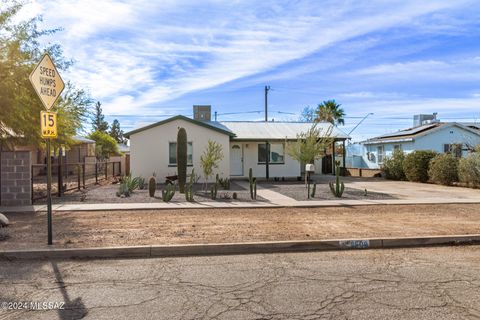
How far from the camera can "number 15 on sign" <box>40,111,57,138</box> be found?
7.27 metres

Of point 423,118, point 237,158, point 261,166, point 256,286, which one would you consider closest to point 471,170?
point 261,166

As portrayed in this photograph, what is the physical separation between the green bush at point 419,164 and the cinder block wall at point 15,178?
20.3 m

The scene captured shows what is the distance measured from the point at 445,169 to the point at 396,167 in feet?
16.5

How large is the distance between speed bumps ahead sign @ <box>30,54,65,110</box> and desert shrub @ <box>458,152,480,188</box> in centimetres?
1893

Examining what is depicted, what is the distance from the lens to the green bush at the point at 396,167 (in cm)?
2622

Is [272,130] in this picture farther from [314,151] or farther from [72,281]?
[72,281]

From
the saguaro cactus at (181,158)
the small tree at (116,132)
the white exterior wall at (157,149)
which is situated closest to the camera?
the saguaro cactus at (181,158)

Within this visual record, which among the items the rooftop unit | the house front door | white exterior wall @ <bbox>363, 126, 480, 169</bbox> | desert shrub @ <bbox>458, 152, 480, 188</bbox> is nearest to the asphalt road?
desert shrub @ <bbox>458, 152, 480, 188</bbox>

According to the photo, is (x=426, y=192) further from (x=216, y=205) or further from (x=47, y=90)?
(x=47, y=90)

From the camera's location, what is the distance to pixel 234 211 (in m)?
12.1

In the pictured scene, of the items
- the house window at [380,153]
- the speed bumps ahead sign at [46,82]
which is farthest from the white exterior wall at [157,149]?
the house window at [380,153]

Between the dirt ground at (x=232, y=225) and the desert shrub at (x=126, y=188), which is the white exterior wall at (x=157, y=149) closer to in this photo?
the desert shrub at (x=126, y=188)

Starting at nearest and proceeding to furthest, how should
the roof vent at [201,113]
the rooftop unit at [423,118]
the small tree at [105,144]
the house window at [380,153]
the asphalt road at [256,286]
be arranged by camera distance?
the asphalt road at [256,286], the roof vent at [201,113], the house window at [380,153], the rooftop unit at [423,118], the small tree at [105,144]

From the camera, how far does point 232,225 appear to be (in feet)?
31.6
